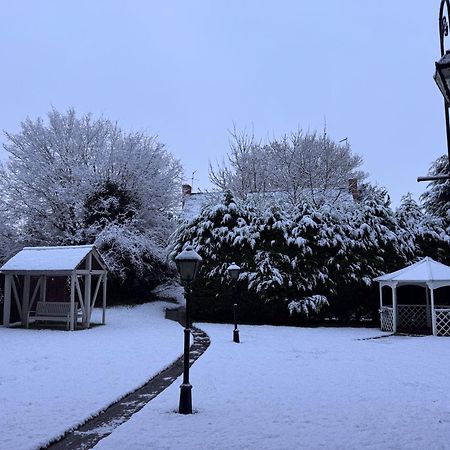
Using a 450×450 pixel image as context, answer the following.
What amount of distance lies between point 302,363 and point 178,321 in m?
11.4

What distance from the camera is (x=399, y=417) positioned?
5875mm

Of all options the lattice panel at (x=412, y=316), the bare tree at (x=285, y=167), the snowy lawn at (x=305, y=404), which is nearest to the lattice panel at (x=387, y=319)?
the lattice panel at (x=412, y=316)

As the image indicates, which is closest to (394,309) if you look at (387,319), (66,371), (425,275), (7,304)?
(387,319)

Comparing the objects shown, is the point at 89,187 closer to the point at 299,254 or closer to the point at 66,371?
the point at 299,254

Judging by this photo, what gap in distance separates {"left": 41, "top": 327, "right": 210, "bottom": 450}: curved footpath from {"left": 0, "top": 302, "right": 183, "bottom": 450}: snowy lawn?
113 mm

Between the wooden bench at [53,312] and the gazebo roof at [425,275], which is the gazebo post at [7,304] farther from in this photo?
the gazebo roof at [425,275]

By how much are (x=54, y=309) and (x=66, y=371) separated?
923 centimetres

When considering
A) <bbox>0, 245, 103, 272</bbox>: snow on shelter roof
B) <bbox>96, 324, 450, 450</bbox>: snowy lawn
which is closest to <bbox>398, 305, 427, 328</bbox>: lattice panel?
<bbox>96, 324, 450, 450</bbox>: snowy lawn

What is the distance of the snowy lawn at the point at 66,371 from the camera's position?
222 inches

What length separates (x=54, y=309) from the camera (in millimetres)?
17484

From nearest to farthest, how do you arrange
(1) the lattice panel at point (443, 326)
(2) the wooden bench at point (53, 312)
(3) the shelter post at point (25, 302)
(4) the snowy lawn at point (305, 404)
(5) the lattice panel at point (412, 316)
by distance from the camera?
(4) the snowy lawn at point (305, 404)
(1) the lattice panel at point (443, 326)
(2) the wooden bench at point (53, 312)
(3) the shelter post at point (25, 302)
(5) the lattice panel at point (412, 316)

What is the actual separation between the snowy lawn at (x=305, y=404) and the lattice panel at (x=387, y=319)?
5263 millimetres

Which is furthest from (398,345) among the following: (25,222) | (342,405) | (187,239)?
(25,222)

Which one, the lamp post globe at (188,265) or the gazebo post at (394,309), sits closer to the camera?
the lamp post globe at (188,265)
